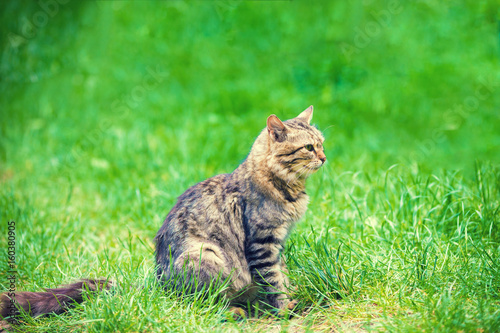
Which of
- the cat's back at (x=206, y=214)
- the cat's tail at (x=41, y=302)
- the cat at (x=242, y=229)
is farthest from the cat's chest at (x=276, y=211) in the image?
the cat's tail at (x=41, y=302)

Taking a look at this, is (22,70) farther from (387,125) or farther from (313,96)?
(387,125)

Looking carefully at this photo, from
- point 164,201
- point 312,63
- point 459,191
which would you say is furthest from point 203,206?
point 312,63

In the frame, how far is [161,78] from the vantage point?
768cm

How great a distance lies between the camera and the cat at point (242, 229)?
10.3ft

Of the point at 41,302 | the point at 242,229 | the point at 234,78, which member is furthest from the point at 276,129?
the point at 234,78

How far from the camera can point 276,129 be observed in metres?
3.38

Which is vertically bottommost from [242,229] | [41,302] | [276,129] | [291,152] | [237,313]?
A: [237,313]

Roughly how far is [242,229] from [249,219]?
9cm

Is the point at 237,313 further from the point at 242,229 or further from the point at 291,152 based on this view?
the point at 291,152

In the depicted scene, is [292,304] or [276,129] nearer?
[292,304]

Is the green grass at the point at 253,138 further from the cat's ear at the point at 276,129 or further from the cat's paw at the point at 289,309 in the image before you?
the cat's ear at the point at 276,129

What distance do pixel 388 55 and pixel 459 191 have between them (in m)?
3.80

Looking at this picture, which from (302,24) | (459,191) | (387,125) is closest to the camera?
(459,191)

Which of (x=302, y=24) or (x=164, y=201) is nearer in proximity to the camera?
(x=164, y=201)
